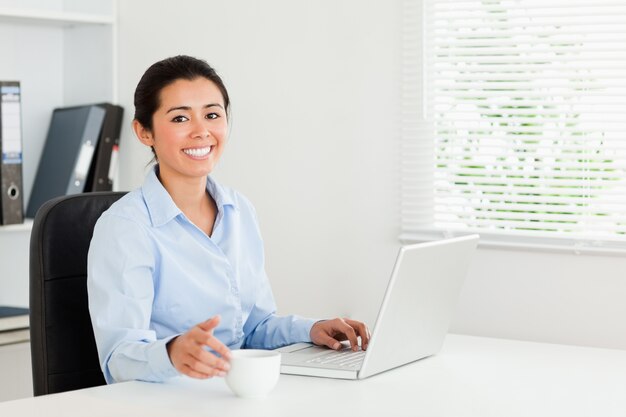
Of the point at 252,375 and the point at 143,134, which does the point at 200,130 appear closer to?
the point at 143,134

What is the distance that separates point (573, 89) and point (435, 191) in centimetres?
50

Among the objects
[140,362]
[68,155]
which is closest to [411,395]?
[140,362]

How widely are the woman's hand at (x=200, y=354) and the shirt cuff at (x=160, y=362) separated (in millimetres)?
13

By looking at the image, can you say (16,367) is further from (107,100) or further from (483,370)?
(483,370)

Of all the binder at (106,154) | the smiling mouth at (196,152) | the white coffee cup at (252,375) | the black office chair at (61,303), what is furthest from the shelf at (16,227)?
the white coffee cup at (252,375)

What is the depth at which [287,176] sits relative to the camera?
10.3 ft

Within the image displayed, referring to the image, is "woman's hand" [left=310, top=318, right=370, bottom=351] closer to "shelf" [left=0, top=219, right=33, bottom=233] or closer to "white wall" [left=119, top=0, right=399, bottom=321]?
"white wall" [left=119, top=0, right=399, bottom=321]

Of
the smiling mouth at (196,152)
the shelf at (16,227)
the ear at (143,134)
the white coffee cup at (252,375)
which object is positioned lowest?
the white coffee cup at (252,375)

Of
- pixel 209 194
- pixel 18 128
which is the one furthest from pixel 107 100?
pixel 209 194

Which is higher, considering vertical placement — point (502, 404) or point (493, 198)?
point (493, 198)

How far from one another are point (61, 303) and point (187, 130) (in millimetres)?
434

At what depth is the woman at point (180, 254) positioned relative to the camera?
179cm

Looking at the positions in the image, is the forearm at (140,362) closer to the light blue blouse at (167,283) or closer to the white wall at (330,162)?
the light blue blouse at (167,283)

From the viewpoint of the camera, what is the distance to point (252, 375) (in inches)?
59.7
